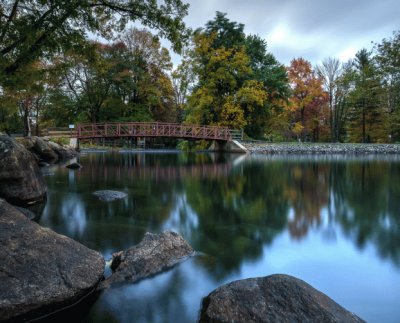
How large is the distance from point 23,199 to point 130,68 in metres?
29.9

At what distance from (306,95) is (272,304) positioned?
40118 mm

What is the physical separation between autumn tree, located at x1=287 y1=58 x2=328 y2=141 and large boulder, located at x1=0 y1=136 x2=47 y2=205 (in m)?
33.1

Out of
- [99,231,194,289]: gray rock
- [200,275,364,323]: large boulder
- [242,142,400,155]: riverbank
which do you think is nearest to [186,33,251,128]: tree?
[242,142,400,155]: riverbank

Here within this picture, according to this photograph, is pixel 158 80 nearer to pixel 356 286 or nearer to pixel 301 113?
pixel 301 113

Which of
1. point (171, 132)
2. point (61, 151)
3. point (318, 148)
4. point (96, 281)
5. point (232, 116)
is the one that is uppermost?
point (232, 116)

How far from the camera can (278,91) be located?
108 ft

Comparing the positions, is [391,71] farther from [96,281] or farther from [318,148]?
[96,281]

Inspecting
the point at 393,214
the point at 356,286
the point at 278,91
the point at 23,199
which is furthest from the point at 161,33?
the point at 278,91

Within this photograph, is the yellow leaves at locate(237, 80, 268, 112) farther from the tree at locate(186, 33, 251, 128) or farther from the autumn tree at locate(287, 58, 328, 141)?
the autumn tree at locate(287, 58, 328, 141)

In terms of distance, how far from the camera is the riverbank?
31.3m

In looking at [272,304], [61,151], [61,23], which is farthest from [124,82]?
[272,304]

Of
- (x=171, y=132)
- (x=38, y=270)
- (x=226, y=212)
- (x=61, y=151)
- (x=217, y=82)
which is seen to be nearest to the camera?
(x=38, y=270)

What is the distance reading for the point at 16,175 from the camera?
7828 millimetres

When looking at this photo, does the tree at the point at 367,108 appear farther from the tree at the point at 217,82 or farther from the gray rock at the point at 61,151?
the gray rock at the point at 61,151
